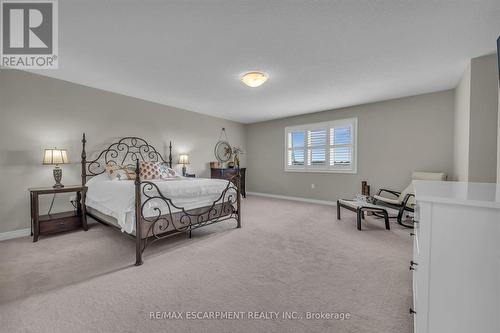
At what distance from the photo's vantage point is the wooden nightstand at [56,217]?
111 inches

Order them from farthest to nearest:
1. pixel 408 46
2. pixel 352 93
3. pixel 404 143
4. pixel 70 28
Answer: pixel 404 143 < pixel 352 93 < pixel 408 46 < pixel 70 28

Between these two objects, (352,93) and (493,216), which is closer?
(493,216)

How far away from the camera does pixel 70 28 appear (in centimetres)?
203

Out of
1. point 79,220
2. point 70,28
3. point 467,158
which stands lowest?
point 79,220

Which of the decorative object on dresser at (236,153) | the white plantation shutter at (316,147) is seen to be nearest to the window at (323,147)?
the white plantation shutter at (316,147)

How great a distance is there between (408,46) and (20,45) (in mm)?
4582

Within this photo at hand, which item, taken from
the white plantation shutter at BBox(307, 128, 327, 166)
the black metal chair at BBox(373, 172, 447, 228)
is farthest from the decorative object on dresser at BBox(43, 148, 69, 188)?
the black metal chair at BBox(373, 172, 447, 228)

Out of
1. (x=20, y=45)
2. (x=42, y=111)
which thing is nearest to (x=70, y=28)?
(x=20, y=45)

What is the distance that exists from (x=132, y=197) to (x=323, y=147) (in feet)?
15.1

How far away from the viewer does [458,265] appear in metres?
0.96

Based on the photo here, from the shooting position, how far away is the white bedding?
7.61 feet

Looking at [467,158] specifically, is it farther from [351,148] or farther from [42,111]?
[42,111]

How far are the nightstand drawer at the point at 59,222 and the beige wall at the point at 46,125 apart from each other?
36 cm

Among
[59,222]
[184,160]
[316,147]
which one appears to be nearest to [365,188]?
[316,147]
